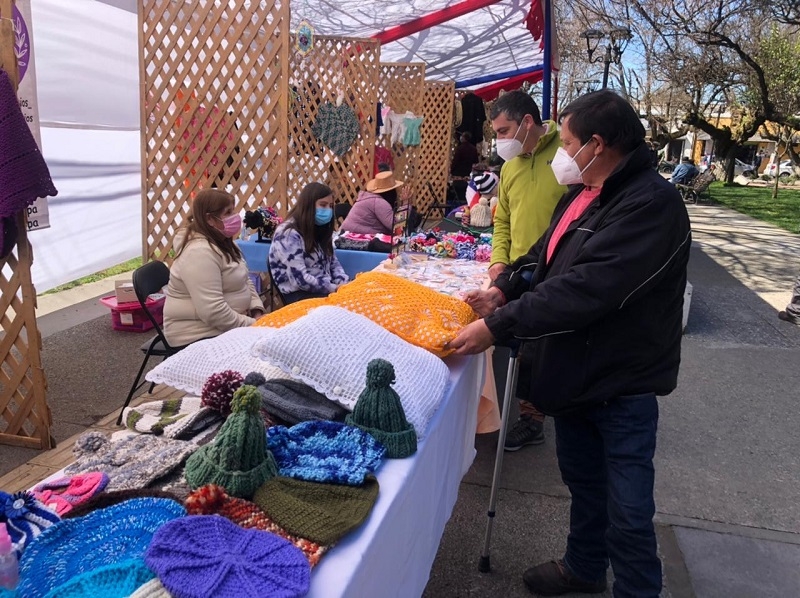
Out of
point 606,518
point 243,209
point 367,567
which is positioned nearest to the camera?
point 367,567

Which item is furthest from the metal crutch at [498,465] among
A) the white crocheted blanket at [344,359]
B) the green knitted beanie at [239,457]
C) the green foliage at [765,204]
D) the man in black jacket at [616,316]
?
the green foliage at [765,204]

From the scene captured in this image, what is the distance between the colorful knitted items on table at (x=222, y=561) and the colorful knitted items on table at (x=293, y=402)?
0.46m

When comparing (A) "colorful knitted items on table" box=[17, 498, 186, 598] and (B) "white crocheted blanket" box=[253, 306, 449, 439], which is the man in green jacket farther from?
(A) "colorful knitted items on table" box=[17, 498, 186, 598]

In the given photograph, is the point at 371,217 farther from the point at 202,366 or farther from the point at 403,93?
the point at 403,93

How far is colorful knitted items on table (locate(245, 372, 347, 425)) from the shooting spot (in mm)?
1453

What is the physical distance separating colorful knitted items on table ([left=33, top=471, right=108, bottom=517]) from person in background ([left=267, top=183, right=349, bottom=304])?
2.61 metres

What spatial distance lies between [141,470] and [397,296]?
1.06 m

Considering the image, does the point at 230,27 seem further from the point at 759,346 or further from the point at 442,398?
the point at 759,346

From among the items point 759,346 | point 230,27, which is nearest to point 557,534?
point 759,346

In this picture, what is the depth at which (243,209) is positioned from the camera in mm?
5359

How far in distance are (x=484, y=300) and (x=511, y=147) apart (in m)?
1.10

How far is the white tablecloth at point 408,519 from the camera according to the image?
3.36 ft

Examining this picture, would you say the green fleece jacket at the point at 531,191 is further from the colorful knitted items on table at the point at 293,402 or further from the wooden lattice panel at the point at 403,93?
Result: the wooden lattice panel at the point at 403,93

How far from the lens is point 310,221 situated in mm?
3768
